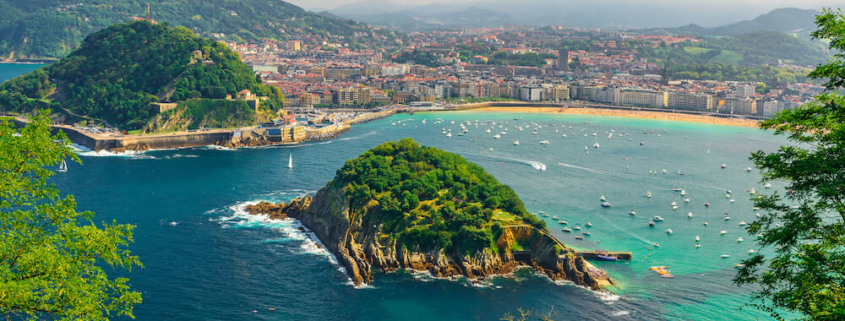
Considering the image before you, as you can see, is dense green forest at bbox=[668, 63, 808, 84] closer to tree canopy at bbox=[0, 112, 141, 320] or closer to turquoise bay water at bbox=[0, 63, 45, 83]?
turquoise bay water at bbox=[0, 63, 45, 83]

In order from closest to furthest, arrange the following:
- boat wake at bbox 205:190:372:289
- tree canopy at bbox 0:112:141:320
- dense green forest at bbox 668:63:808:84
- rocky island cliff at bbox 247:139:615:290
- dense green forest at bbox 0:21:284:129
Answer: tree canopy at bbox 0:112:141:320
rocky island cliff at bbox 247:139:615:290
boat wake at bbox 205:190:372:289
dense green forest at bbox 0:21:284:129
dense green forest at bbox 668:63:808:84

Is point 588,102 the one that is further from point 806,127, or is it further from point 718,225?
point 806,127

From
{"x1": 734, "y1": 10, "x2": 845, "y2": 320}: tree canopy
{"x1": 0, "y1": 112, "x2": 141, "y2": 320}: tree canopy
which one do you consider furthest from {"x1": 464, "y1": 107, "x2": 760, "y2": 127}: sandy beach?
{"x1": 0, "y1": 112, "x2": 141, "y2": 320}: tree canopy

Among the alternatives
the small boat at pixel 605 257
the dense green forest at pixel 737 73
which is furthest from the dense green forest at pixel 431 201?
the dense green forest at pixel 737 73

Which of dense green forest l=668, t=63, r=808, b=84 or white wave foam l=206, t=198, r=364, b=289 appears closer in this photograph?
white wave foam l=206, t=198, r=364, b=289

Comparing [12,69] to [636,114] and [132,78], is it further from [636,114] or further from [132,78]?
[636,114]

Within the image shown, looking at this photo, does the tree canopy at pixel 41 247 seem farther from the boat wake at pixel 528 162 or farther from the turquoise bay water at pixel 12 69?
the turquoise bay water at pixel 12 69
